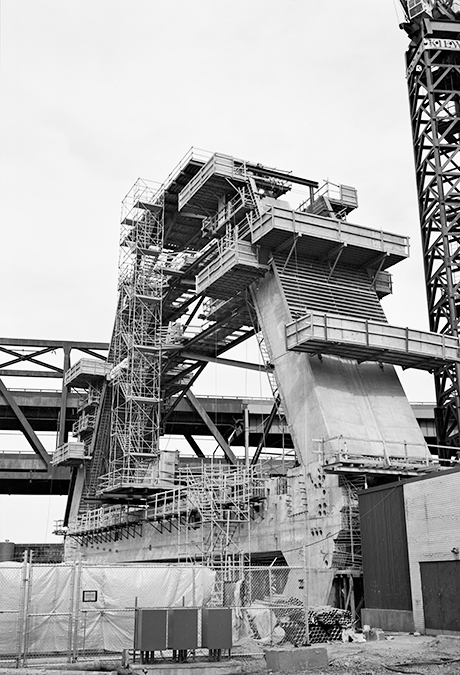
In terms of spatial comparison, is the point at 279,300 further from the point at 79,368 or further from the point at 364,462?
the point at 79,368

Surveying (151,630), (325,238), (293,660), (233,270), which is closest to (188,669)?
(151,630)

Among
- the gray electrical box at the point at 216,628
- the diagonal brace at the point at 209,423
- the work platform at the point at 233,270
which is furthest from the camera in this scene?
the diagonal brace at the point at 209,423

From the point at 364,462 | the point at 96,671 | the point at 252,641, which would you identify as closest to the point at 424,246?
the point at 364,462

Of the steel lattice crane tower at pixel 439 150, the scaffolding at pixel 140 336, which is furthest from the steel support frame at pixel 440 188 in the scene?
the scaffolding at pixel 140 336

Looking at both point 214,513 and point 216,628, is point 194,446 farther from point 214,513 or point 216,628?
point 216,628

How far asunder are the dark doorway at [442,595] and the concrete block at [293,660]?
7.47 m

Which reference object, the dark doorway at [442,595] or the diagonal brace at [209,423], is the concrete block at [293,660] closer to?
the dark doorway at [442,595]

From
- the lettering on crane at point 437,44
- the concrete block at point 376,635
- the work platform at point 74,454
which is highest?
the lettering on crane at point 437,44

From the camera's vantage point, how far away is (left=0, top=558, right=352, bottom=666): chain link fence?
18.6m

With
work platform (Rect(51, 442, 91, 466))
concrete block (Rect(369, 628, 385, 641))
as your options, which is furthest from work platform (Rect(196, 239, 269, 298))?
work platform (Rect(51, 442, 91, 466))

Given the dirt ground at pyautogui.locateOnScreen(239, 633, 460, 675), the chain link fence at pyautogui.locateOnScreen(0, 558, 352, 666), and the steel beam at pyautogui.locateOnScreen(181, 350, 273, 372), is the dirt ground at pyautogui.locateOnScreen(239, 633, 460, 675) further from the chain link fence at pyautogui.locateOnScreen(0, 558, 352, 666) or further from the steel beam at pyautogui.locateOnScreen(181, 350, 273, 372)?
the steel beam at pyautogui.locateOnScreen(181, 350, 273, 372)

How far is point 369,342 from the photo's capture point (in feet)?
116

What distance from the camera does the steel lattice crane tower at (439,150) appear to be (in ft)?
156

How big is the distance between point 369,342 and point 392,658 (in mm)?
18453
